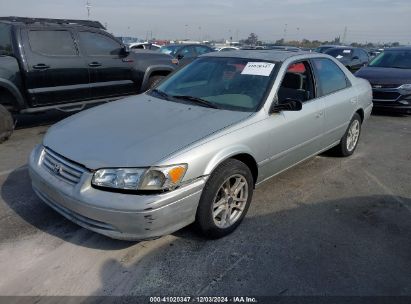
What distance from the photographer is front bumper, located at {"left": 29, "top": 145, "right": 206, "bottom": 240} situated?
2.64 metres

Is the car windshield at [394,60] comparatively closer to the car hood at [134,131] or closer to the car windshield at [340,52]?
the car windshield at [340,52]

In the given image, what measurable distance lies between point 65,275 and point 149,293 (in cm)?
66

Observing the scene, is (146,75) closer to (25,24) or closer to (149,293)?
(25,24)

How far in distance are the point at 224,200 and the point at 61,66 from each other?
178 inches

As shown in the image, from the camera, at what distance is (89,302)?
2.49 metres

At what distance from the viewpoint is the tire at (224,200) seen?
9.84 ft

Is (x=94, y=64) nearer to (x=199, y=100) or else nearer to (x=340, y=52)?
(x=199, y=100)

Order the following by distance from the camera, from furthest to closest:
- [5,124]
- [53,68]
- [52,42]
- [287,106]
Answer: [52,42], [53,68], [5,124], [287,106]

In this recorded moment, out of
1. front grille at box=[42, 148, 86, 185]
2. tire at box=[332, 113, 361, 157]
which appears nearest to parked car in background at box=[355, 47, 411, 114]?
tire at box=[332, 113, 361, 157]

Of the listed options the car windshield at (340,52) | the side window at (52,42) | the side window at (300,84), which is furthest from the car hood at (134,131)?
the car windshield at (340,52)

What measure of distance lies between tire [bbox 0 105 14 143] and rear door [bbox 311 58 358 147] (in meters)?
4.54

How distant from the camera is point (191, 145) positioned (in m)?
2.91

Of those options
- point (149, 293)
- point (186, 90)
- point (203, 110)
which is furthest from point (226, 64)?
point (149, 293)

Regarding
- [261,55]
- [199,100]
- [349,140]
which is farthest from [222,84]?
[349,140]
